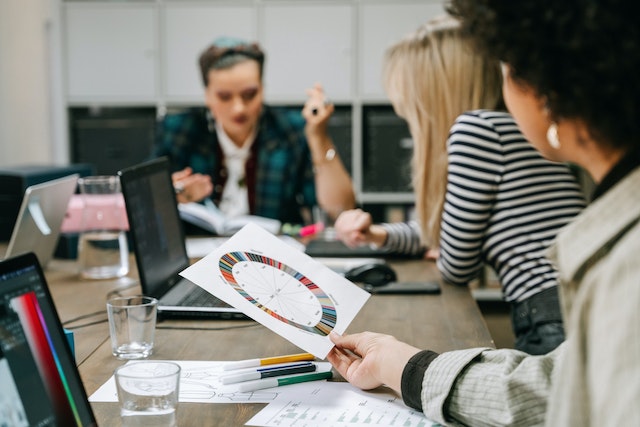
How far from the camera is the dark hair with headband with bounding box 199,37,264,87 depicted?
9.25 ft

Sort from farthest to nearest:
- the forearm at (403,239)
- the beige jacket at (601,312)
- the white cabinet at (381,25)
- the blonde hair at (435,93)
A: the white cabinet at (381,25)
the forearm at (403,239)
the blonde hair at (435,93)
the beige jacket at (601,312)

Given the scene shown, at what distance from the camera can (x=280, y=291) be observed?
3.99ft

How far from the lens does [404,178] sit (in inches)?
147

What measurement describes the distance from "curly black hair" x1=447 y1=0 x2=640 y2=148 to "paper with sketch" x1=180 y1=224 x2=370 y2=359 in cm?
57

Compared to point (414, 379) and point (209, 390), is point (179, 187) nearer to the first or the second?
point (209, 390)

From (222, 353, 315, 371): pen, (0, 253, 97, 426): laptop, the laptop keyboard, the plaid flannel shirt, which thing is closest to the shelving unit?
the plaid flannel shirt

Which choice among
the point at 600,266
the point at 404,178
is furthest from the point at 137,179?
the point at 404,178

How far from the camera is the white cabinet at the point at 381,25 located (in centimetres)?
370

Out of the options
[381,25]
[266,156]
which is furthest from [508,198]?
[381,25]

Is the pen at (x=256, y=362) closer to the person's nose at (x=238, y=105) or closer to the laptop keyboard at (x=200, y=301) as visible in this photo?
the laptop keyboard at (x=200, y=301)

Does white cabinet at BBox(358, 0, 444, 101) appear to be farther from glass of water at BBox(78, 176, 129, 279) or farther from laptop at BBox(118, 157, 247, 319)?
laptop at BBox(118, 157, 247, 319)

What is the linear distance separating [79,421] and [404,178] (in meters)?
2.97

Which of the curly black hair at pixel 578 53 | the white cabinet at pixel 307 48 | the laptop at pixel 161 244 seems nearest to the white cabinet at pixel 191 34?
the white cabinet at pixel 307 48

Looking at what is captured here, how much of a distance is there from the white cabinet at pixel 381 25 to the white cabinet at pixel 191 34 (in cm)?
53
